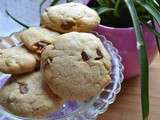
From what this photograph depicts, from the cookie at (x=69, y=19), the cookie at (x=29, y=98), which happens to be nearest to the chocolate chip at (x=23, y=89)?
the cookie at (x=29, y=98)

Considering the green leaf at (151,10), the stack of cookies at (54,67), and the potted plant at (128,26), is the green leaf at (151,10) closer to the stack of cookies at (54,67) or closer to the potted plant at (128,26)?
the potted plant at (128,26)

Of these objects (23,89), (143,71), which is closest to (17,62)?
(23,89)

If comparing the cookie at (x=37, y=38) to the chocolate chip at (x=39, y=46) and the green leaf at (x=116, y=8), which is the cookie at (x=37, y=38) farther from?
the green leaf at (x=116, y=8)

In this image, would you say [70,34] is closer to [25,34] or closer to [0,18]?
[25,34]

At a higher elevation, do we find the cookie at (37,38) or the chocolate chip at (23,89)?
the cookie at (37,38)

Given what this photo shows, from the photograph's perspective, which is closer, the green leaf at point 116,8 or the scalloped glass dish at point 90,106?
the scalloped glass dish at point 90,106

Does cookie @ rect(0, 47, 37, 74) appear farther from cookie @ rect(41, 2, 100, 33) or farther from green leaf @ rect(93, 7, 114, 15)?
green leaf @ rect(93, 7, 114, 15)

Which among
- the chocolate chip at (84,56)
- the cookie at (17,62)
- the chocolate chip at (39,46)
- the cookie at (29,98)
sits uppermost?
the chocolate chip at (84,56)

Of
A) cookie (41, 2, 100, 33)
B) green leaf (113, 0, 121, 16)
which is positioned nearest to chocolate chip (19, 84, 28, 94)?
cookie (41, 2, 100, 33)
